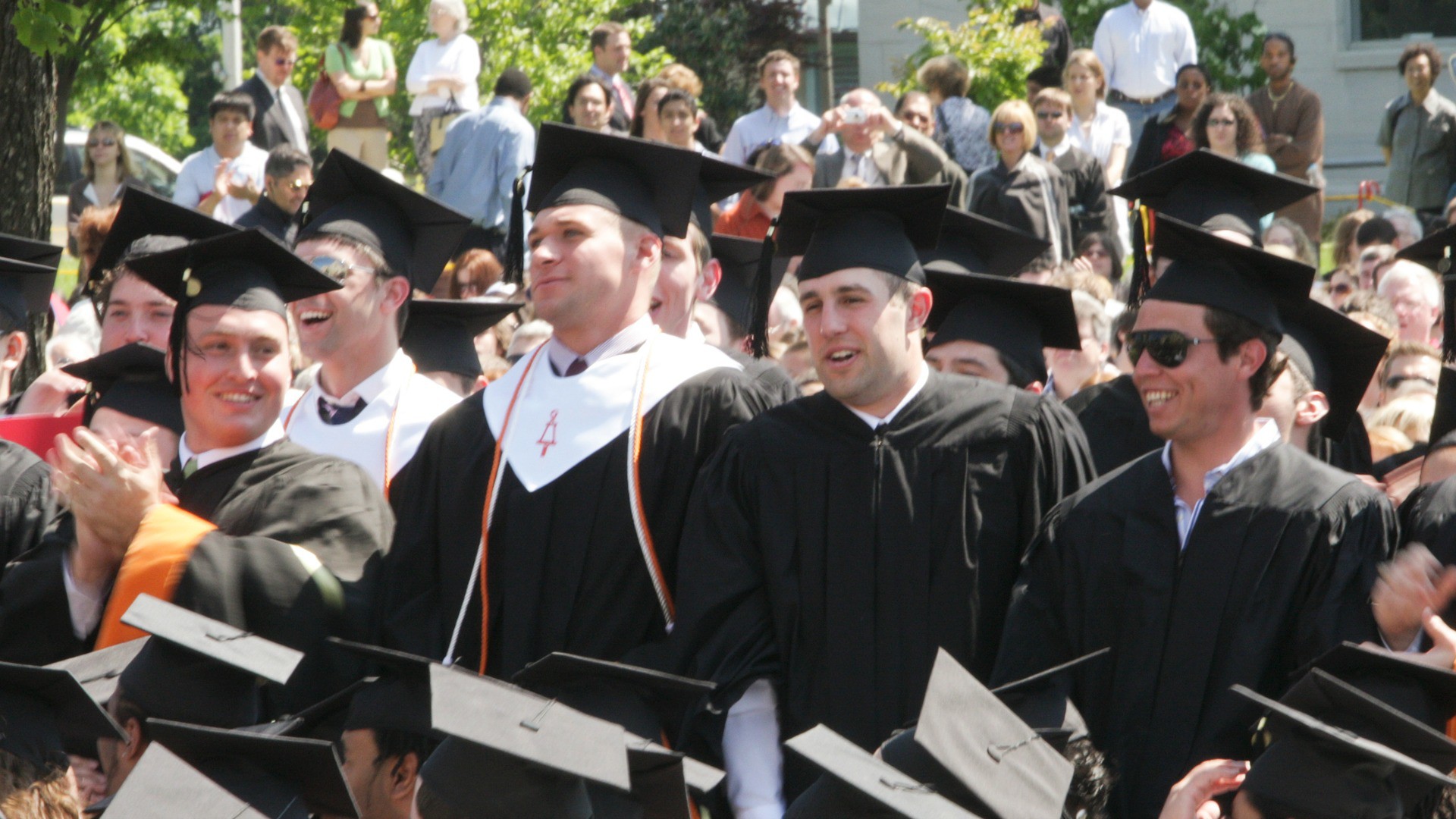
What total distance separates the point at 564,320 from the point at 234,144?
6.99m

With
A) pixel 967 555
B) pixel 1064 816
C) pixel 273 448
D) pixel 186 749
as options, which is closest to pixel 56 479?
pixel 273 448

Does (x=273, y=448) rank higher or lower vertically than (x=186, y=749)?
higher

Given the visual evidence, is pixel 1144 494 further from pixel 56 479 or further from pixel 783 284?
pixel 783 284

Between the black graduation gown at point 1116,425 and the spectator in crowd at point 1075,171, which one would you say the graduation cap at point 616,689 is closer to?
the black graduation gown at point 1116,425

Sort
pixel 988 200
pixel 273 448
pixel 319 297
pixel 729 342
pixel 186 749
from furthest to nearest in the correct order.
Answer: pixel 988 200
pixel 729 342
pixel 319 297
pixel 273 448
pixel 186 749

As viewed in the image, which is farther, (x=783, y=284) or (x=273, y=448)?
(x=783, y=284)

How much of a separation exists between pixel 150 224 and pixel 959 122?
7.64 metres

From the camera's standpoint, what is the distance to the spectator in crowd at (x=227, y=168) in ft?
35.2

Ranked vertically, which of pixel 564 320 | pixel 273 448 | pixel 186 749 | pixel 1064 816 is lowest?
pixel 1064 816

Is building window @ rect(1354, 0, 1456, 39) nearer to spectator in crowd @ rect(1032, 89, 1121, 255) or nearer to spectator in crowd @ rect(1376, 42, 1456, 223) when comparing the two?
spectator in crowd @ rect(1376, 42, 1456, 223)

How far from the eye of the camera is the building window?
24000 millimetres

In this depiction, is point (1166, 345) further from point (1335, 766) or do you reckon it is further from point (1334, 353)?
point (1335, 766)

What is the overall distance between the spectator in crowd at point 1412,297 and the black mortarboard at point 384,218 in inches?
198

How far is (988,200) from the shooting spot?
1063cm
